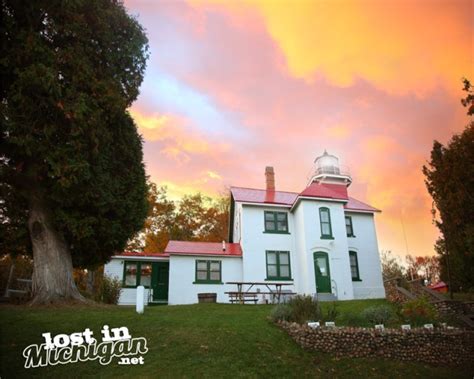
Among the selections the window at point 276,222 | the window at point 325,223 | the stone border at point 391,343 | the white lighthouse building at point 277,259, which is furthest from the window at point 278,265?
the stone border at point 391,343

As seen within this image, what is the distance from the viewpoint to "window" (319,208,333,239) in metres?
21.8

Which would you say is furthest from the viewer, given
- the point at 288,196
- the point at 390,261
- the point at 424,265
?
the point at 424,265

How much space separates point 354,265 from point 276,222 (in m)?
5.90

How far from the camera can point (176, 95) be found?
49.5 ft

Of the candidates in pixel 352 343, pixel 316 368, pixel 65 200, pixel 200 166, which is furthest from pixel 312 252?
pixel 65 200

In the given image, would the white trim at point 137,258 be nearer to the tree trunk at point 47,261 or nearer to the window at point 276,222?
the window at point 276,222

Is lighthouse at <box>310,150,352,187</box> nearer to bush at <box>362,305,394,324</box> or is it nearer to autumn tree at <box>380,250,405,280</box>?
bush at <box>362,305,394,324</box>

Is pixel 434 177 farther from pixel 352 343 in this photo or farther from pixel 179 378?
pixel 179 378

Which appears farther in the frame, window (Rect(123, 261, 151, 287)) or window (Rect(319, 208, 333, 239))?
window (Rect(123, 261, 151, 287))

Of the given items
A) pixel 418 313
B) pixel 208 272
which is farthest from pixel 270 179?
pixel 418 313

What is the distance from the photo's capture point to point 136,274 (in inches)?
878

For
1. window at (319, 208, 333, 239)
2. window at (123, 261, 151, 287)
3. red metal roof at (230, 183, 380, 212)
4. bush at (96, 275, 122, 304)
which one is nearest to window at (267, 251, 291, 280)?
window at (319, 208, 333, 239)

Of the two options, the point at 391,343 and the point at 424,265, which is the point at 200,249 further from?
the point at 424,265

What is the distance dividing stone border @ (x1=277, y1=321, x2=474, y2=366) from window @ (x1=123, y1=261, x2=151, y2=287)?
535 inches
